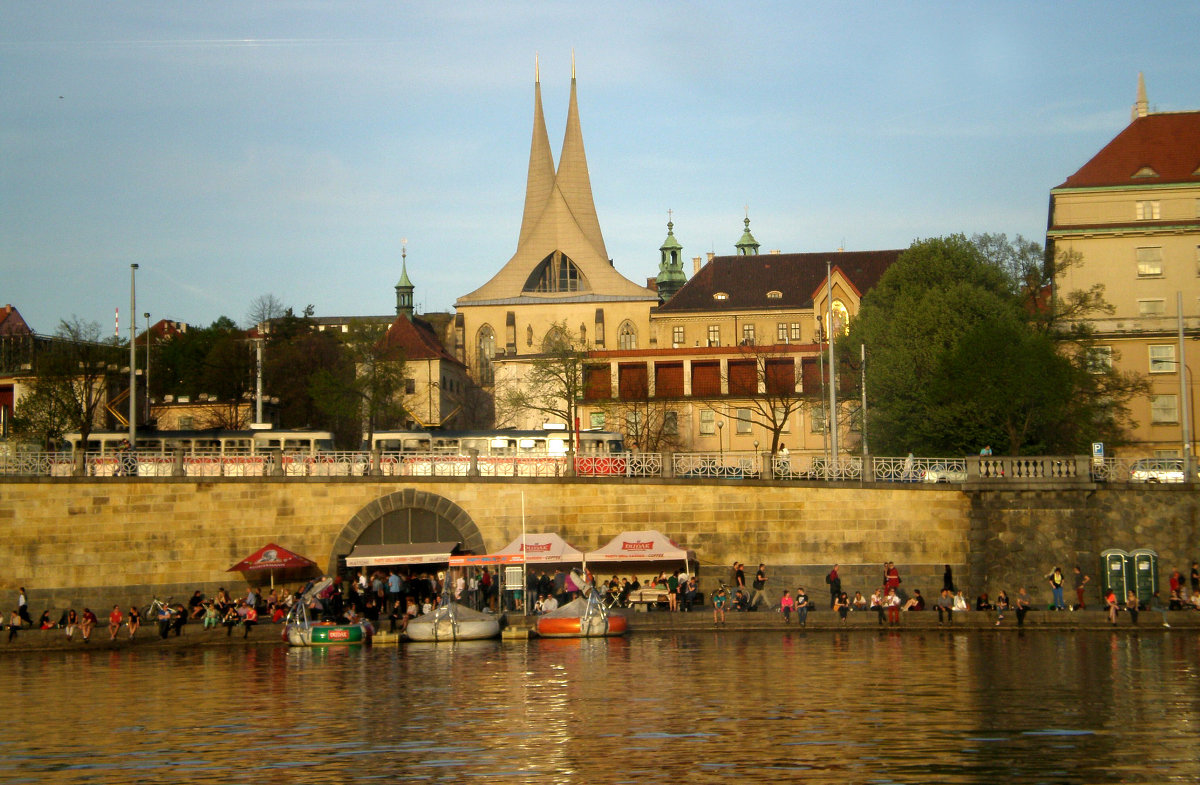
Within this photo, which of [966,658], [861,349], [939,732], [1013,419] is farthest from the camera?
[861,349]

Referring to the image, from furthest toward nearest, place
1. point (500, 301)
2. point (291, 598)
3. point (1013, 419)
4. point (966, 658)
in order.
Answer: point (500, 301) → point (1013, 419) → point (291, 598) → point (966, 658)

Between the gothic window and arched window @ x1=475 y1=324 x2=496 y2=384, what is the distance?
459 cm

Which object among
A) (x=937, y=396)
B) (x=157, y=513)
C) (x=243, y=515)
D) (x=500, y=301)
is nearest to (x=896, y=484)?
(x=937, y=396)

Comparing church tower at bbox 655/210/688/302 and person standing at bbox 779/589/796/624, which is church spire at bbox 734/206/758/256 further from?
person standing at bbox 779/589/796/624

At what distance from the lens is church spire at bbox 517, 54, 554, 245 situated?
115 meters

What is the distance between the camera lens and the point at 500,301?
356 feet

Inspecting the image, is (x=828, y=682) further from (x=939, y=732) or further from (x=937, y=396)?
(x=937, y=396)

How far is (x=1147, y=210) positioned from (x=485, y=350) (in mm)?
55731

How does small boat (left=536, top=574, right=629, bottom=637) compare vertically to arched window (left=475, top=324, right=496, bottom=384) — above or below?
below

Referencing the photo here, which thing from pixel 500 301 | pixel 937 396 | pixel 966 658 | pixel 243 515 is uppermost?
pixel 500 301

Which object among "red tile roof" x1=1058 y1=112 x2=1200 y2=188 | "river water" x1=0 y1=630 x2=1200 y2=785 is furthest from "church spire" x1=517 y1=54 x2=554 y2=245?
"river water" x1=0 y1=630 x2=1200 y2=785

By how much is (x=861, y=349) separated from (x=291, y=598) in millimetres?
29078

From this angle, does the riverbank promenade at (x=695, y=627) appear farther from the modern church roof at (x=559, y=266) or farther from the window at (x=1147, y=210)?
the modern church roof at (x=559, y=266)

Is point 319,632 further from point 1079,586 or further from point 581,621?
point 1079,586
